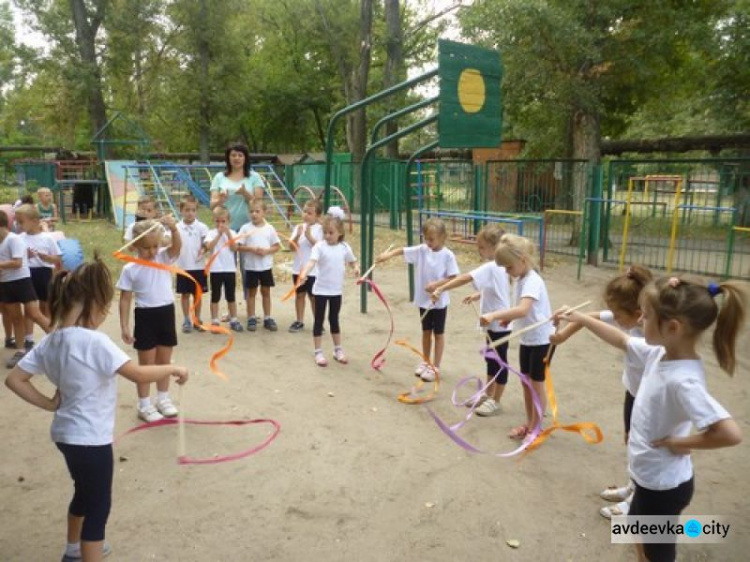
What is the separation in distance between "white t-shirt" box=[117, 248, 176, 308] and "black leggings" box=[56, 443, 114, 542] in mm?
1844

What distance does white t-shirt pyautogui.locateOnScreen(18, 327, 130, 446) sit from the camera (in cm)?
243

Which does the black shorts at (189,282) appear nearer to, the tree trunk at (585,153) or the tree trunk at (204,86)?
the tree trunk at (585,153)

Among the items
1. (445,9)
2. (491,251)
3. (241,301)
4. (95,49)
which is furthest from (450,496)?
(445,9)

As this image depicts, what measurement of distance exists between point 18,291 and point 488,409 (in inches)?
164

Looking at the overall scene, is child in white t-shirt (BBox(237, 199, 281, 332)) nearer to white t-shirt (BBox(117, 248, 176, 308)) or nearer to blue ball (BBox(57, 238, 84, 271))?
blue ball (BBox(57, 238, 84, 271))

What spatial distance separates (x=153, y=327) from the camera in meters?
4.24

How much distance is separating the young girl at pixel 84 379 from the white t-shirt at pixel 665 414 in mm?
1869

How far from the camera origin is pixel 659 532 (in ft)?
7.68

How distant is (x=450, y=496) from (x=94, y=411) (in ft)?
6.39

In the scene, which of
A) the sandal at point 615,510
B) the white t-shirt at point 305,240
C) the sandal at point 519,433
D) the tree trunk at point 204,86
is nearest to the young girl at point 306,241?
the white t-shirt at point 305,240

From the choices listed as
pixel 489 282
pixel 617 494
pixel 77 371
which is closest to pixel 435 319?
pixel 489 282

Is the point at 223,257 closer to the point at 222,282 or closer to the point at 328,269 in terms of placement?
the point at 222,282

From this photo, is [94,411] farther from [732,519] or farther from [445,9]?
[445,9]

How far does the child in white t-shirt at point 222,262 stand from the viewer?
632 centimetres
